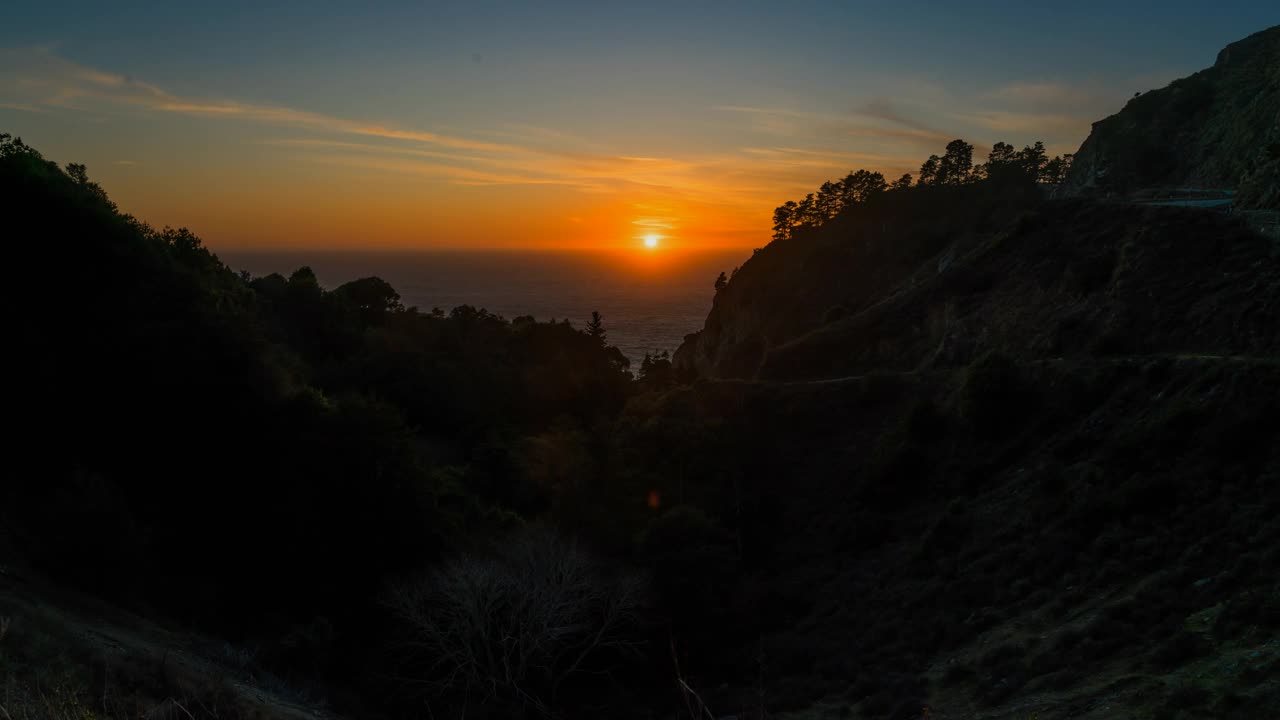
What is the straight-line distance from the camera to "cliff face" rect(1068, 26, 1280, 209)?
52.8 m

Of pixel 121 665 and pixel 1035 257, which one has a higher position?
pixel 1035 257

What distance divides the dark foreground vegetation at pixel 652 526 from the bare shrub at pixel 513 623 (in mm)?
145

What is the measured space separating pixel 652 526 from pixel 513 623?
26.5 feet

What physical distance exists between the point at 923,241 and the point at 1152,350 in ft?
186

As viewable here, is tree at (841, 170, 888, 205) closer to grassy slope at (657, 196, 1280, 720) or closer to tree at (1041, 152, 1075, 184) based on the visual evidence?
tree at (1041, 152, 1075, 184)

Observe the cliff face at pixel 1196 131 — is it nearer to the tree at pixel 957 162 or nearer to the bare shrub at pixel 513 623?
the tree at pixel 957 162

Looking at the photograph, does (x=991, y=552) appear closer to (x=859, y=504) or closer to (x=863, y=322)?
(x=859, y=504)

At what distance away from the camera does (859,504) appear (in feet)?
97.7

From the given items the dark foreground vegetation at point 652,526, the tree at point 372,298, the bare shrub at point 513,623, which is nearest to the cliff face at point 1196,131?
the dark foreground vegetation at point 652,526

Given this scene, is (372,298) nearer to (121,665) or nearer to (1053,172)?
(121,665)

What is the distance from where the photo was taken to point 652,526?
86.1 feet

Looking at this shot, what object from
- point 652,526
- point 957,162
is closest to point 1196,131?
point 957,162

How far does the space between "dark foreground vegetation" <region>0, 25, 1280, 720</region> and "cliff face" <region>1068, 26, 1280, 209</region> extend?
25.1 m

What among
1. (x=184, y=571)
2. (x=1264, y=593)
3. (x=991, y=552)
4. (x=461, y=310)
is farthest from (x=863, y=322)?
(x=184, y=571)
